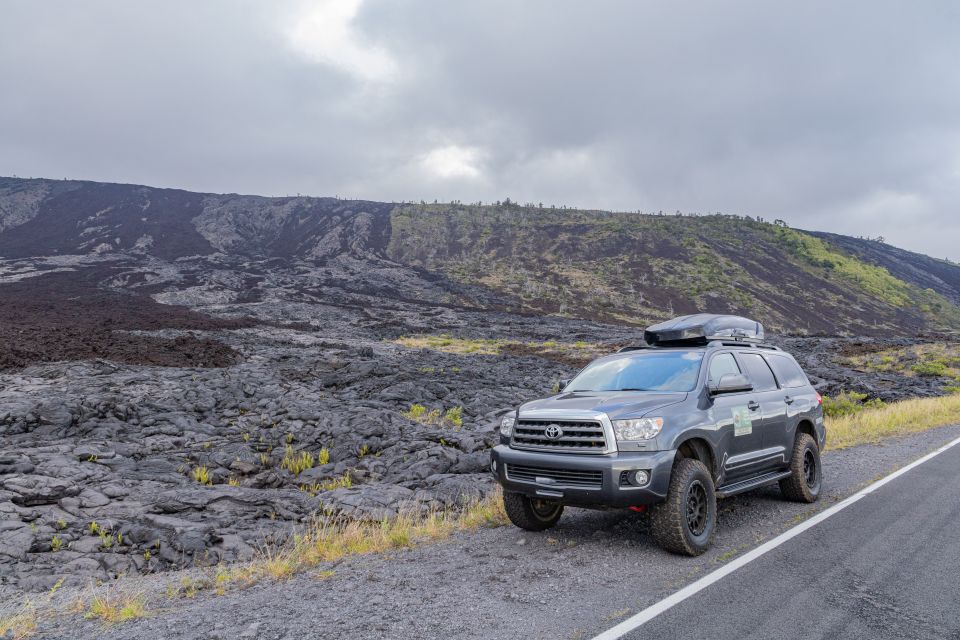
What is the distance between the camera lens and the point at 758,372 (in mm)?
7184

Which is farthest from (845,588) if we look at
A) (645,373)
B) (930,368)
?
(930,368)

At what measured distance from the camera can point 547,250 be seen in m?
83.2

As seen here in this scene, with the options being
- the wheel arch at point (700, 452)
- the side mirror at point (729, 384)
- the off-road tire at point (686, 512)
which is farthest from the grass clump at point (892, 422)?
the off-road tire at point (686, 512)

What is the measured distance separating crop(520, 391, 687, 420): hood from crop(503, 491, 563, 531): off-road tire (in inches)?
36.2

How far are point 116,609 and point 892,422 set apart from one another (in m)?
15.5

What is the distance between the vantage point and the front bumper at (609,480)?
5.11 meters

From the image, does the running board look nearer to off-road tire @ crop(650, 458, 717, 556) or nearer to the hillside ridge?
off-road tire @ crop(650, 458, 717, 556)

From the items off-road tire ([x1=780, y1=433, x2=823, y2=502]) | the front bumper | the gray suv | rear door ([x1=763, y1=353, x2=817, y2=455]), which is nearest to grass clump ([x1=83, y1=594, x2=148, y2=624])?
the gray suv

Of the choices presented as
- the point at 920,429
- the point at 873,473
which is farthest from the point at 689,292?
the point at 873,473

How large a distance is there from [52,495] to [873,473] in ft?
38.9

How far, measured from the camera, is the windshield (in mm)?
6227

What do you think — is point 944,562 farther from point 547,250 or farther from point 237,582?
point 547,250

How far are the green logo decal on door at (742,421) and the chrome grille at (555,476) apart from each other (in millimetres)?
1987

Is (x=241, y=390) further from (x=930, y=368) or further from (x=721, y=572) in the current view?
(x=930, y=368)
